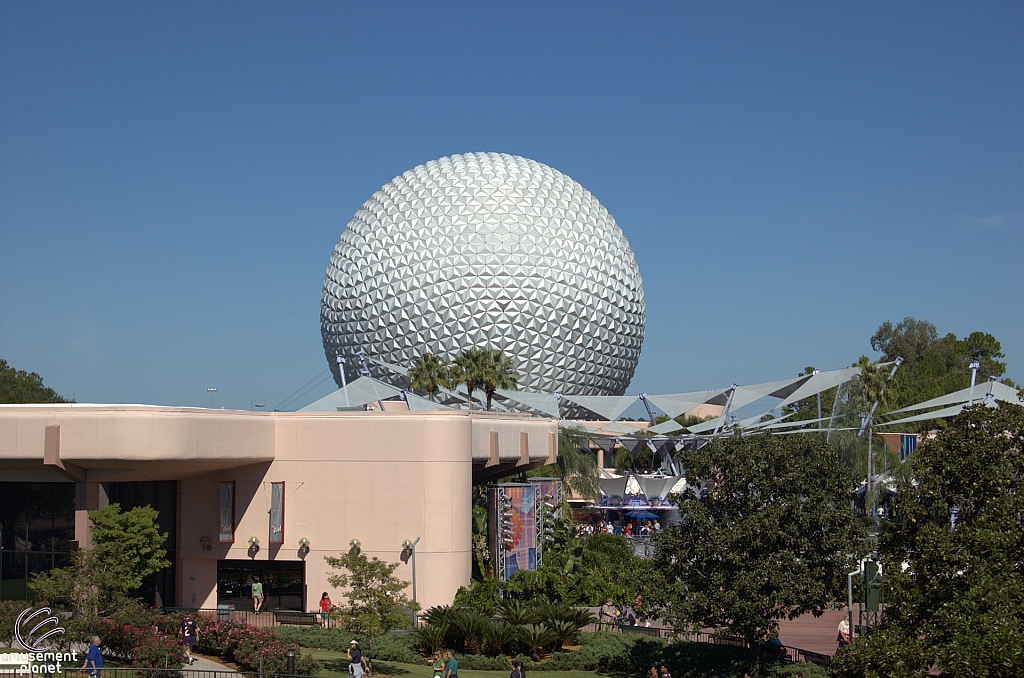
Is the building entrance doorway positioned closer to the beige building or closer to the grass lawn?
the beige building

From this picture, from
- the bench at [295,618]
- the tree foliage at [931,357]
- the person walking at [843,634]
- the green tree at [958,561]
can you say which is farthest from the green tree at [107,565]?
the tree foliage at [931,357]

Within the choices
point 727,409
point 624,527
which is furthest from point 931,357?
point 624,527

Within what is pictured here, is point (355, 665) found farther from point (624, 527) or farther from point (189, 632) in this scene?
point (624, 527)

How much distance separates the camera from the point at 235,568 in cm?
2903

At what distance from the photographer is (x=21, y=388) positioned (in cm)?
7550

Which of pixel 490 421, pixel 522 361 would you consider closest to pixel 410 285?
pixel 522 361

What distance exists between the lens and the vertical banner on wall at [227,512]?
28469mm

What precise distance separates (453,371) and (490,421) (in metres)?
17.1

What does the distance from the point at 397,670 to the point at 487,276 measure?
→ 120 feet

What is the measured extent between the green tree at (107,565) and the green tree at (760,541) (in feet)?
39.1

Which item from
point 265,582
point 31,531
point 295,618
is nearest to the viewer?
point 295,618

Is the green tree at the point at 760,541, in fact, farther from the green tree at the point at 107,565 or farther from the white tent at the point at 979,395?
the white tent at the point at 979,395

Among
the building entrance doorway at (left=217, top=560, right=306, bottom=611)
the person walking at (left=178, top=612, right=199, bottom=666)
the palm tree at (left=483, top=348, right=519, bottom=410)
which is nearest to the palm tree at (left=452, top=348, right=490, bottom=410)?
the palm tree at (left=483, top=348, right=519, bottom=410)

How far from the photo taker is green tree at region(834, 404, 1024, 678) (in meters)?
14.7
